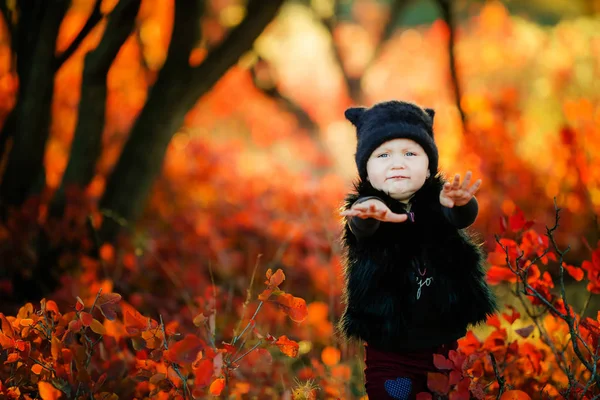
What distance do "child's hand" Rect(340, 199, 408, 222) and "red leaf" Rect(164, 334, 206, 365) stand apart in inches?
26.1

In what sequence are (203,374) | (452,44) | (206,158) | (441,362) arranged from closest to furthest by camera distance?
(203,374), (441,362), (452,44), (206,158)

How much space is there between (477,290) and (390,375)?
0.46m

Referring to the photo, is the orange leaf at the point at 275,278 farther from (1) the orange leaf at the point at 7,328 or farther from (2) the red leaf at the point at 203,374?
(1) the orange leaf at the point at 7,328

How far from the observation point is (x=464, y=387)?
191 centimetres

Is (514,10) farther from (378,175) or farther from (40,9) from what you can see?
(378,175)

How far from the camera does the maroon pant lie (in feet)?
6.97

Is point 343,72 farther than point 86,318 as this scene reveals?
Yes

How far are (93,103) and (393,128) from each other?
257 cm

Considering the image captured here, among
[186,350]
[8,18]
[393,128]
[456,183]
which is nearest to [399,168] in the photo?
[393,128]

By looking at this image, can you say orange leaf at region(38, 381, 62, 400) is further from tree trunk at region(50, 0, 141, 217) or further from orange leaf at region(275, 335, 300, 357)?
tree trunk at region(50, 0, 141, 217)

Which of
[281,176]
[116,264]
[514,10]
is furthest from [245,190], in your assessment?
[514,10]

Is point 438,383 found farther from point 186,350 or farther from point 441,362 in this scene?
point 186,350

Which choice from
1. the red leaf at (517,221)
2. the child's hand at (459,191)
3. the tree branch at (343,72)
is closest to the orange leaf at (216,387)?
the child's hand at (459,191)

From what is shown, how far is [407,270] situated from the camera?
2.14m
